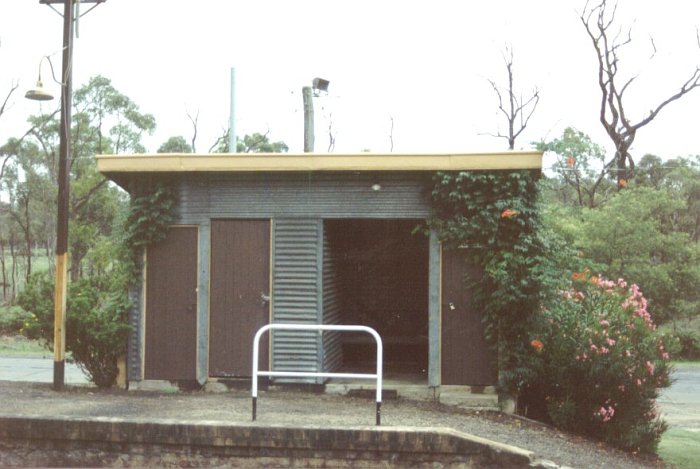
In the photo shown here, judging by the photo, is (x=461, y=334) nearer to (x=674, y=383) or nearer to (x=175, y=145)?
(x=674, y=383)

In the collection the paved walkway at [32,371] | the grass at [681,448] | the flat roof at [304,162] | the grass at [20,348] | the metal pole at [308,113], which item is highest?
the metal pole at [308,113]

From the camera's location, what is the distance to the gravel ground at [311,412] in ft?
24.9

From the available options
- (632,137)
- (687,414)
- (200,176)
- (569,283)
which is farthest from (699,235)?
(200,176)

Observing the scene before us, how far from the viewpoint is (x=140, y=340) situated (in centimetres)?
1005

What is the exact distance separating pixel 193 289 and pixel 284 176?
5.95 feet

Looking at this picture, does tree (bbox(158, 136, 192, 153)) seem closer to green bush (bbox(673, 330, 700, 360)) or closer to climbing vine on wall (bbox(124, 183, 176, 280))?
green bush (bbox(673, 330, 700, 360))

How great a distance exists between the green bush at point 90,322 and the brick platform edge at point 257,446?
2771 millimetres

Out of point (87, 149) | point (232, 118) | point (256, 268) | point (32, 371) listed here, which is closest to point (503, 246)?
point (256, 268)

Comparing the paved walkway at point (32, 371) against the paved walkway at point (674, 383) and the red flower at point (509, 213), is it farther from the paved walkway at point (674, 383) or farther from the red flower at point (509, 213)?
the red flower at point (509, 213)

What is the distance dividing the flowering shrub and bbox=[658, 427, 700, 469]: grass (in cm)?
57

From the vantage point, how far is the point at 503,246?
948 cm

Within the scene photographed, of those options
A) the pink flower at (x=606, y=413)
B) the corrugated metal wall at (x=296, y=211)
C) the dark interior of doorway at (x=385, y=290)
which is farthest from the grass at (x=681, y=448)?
the corrugated metal wall at (x=296, y=211)

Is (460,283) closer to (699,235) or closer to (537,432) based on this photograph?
(537,432)

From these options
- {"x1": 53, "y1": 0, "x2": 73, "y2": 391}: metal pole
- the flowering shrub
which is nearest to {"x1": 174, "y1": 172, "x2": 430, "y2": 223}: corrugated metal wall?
{"x1": 53, "y1": 0, "x2": 73, "y2": 391}: metal pole
